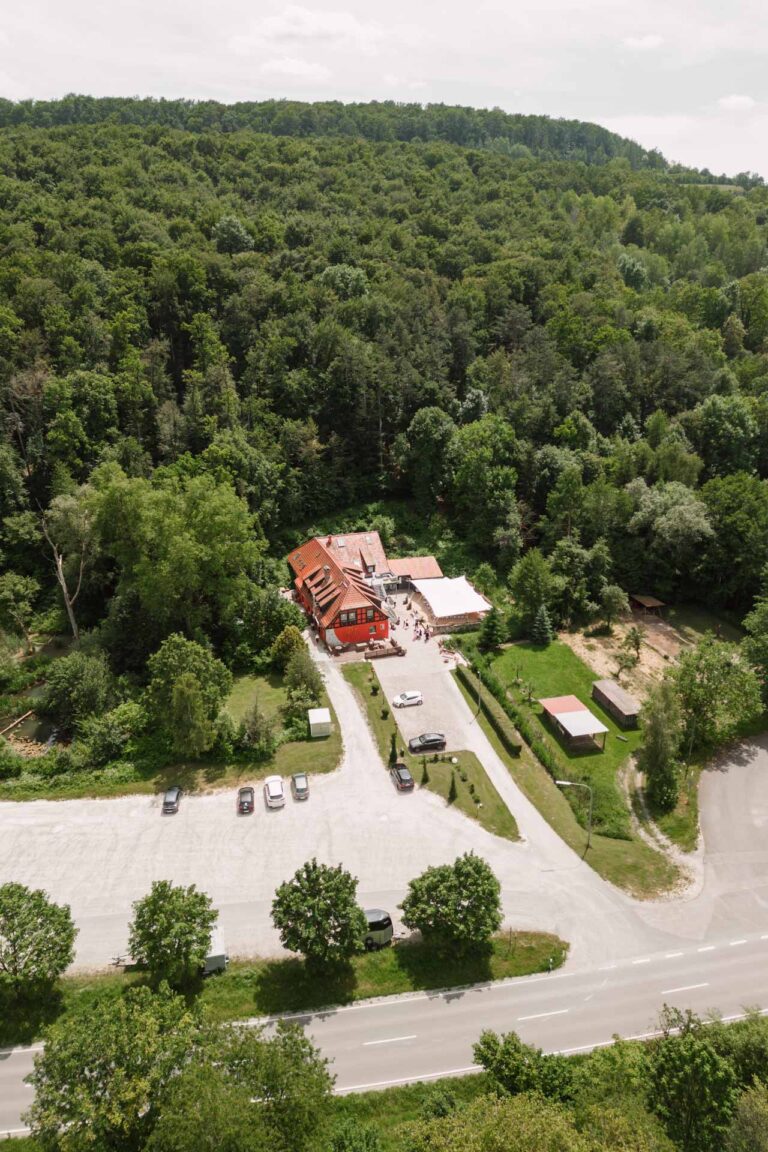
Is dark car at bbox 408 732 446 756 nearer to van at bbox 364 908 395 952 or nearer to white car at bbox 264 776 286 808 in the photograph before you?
white car at bbox 264 776 286 808

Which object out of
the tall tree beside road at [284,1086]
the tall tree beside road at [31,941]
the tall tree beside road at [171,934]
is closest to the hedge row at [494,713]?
the tall tree beside road at [171,934]

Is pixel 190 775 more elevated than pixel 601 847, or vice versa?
pixel 601 847

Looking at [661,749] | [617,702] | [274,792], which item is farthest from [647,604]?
[274,792]

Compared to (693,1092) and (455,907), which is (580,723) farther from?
(693,1092)

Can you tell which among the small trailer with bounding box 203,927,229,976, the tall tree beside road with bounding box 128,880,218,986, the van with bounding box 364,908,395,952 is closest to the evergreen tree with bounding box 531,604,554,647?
the van with bounding box 364,908,395,952

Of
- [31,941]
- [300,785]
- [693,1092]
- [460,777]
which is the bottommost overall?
[300,785]

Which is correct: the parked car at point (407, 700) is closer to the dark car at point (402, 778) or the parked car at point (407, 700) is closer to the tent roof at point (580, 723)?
the dark car at point (402, 778)
